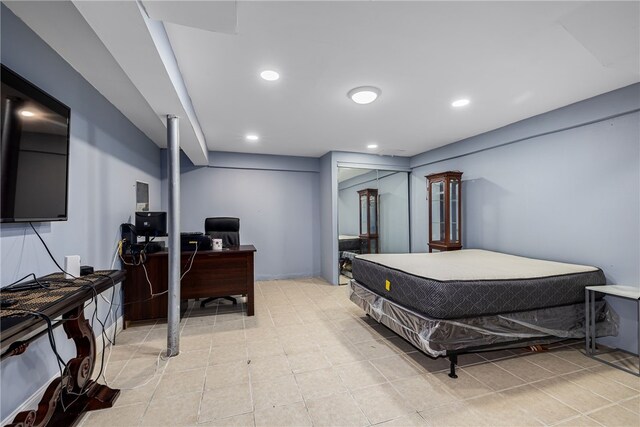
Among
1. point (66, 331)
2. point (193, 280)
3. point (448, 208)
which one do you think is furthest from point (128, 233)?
point (448, 208)

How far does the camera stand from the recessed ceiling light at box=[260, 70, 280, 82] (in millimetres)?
2305

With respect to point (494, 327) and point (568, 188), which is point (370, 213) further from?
point (494, 327)

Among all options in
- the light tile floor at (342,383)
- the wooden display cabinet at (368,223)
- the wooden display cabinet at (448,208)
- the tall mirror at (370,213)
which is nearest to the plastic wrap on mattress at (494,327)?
the light tile floor at (342,383)

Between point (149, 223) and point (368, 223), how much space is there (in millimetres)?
3796

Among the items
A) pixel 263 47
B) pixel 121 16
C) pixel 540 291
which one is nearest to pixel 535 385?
pixel 540 291

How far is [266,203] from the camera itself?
5.60 metres

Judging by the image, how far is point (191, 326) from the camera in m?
3.23

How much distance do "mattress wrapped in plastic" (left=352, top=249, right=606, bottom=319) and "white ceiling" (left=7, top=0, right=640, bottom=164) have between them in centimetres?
178

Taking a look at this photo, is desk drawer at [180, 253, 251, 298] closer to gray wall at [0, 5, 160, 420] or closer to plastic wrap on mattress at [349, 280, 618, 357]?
gray wall at [0, 5, 160, 420]

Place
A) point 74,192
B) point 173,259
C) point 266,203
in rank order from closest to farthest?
point 74,192 < point 173,259 < point 266,203

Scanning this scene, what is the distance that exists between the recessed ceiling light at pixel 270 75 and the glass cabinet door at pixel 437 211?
3180mm

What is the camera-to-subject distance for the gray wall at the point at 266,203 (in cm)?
523

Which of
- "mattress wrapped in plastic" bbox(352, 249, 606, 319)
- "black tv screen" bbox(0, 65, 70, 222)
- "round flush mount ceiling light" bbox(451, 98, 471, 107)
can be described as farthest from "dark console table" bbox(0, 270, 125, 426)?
"round flush mount ceiling light" bbox(451, 98, 471, 107)

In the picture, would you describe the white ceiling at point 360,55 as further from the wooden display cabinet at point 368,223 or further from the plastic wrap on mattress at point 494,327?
the wooden display cabinet at point 368,223
